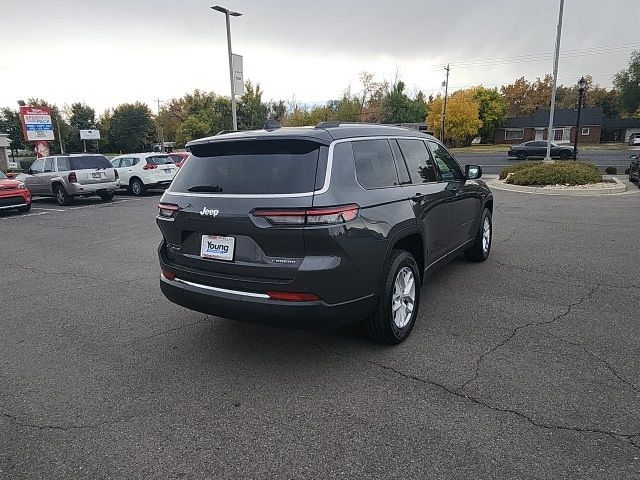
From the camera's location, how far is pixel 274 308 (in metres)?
3.15

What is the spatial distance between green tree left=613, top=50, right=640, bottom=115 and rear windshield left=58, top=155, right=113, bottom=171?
6922cm

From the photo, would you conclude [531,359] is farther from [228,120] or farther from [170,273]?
[228,120]

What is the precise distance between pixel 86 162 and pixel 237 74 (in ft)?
23.6

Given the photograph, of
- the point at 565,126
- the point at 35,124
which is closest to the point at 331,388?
the point at 35,124

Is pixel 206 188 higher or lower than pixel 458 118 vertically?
lower

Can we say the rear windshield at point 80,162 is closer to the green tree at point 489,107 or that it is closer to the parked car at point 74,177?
the parked car at point 74,177

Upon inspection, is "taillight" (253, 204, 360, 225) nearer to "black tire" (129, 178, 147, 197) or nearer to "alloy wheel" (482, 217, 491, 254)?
"alloy wheel" (482, 217, 491, 254)

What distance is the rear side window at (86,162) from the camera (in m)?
15.3

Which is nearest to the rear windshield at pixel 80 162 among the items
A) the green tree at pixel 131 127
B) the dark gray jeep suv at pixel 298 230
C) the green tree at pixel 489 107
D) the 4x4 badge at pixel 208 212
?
the dark gray jeep suv at pixel 298 230

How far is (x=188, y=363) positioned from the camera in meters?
3.64

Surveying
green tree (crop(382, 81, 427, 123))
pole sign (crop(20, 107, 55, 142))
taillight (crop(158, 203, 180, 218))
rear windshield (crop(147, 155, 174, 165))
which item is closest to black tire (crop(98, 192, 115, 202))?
rear windshield (crop(147, 155, 174, 165))

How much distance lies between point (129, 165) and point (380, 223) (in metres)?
17.4

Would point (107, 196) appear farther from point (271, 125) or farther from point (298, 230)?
point (298, 230)

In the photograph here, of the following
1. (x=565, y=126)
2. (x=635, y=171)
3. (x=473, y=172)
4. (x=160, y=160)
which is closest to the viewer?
(x=473, y=172)
